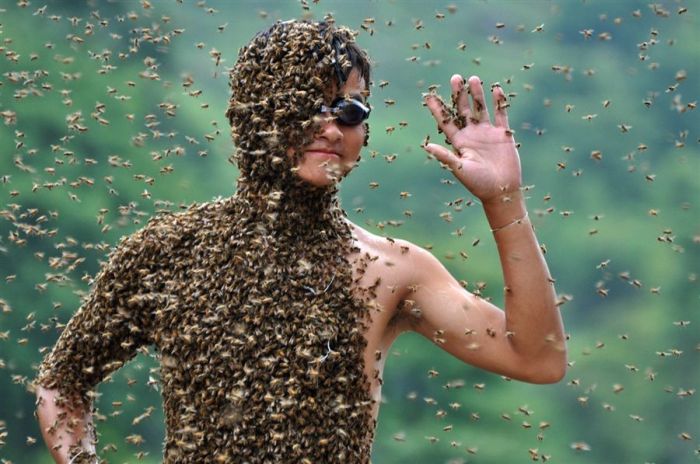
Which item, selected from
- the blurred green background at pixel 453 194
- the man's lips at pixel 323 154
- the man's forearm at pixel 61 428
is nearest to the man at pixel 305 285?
the man's lips at pixel 323 154

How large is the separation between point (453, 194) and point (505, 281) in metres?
7.97

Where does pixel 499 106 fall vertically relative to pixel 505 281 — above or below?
above

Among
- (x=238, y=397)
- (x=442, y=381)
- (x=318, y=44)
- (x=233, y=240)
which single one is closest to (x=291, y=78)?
(x=318, y=44)

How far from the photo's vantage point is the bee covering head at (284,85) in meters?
3.98

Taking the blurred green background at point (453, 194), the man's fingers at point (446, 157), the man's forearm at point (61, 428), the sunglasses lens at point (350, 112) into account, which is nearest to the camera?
the man's fingers at point (446, 157)

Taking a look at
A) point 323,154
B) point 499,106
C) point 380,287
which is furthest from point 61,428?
point 499,106

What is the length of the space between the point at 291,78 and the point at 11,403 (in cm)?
733

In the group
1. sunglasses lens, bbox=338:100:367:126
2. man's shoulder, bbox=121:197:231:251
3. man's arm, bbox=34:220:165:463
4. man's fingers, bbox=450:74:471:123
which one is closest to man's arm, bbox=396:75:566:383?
man's fingers, bbox=450:74:471:123

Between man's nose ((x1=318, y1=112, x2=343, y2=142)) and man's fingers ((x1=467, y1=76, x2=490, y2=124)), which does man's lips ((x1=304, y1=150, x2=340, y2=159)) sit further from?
man's fingers ((x1=467, y1=76, x2=490, y2=124))

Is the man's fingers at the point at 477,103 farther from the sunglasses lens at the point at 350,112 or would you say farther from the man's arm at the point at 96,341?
the man's arm at the point at 96,341

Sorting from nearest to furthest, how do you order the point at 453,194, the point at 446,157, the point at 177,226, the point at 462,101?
the point at 446,157 → the point at 462,101 → the point at 177,226 → the point at 453,194

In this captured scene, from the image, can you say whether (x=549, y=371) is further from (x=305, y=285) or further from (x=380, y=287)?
(x=305, y=285)

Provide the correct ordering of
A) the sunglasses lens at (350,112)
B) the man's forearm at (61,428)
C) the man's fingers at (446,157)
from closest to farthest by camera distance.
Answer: the man's fingers at (446,157) → the sunglasses lens at (350,112) → the man's forearm at (61,428)

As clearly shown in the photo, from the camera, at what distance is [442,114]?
405 centimetres
